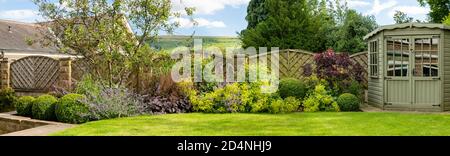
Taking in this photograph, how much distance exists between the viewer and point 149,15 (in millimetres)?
11891

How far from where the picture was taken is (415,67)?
12.4 meters

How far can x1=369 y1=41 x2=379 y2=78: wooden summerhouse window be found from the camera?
13.5 metres

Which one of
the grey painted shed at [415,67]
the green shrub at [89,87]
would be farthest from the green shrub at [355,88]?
the green shrub at [89,87]

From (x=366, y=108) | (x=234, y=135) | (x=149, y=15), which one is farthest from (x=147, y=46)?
(x=366, y=108)

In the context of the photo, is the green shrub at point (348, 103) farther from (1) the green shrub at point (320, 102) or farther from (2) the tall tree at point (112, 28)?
(2) the tall tree at point (112, 28)

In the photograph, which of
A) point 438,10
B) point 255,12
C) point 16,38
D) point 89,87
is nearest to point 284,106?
point 89,87

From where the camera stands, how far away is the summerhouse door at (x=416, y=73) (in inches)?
485

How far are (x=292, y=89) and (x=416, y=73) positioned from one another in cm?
324

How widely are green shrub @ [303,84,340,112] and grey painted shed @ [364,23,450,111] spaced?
161cm

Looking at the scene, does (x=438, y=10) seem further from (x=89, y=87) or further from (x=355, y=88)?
(x=89, y=87)

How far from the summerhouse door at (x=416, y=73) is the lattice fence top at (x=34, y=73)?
10436 millimetres

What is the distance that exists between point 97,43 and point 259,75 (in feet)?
13.8

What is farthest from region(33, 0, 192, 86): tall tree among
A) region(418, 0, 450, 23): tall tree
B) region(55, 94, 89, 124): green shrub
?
region(418, 0, 450, 23): tall tree

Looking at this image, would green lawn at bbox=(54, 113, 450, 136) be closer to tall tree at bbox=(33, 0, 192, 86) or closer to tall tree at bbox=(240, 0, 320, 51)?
tall tree at bbox=(33, 0, 192, 86)
